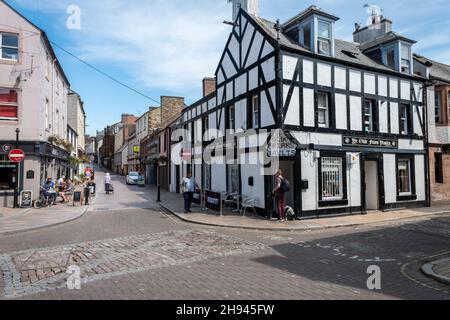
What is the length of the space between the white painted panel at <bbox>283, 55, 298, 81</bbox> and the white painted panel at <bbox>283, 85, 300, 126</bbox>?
1.65 feet

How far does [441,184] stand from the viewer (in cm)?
1764

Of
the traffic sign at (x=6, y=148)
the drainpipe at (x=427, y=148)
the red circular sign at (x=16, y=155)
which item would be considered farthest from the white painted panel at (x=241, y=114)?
the traffic sign at (x=6, y=148)

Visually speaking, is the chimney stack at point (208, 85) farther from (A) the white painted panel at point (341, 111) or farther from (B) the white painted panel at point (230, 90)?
(A) the white painted panel at point (341, 111)

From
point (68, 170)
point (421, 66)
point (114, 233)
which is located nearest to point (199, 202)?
point (114, 233)

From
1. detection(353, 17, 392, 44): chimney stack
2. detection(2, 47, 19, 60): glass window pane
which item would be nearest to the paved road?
detection(2, 47, 19, 60): glass window pane

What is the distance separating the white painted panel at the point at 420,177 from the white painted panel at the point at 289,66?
9.10m

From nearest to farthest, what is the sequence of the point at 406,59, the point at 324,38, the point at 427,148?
A: the point at 324,38 < the point at 406,59 < the point at 427,148

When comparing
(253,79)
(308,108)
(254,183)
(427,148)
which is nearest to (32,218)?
(254,183)

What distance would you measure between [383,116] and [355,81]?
2547 millimetres

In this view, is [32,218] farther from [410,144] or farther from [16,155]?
[410,144]

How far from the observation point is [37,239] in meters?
9.22

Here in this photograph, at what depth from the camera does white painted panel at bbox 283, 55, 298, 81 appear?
13060 mm

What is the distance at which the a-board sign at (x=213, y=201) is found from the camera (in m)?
14.2

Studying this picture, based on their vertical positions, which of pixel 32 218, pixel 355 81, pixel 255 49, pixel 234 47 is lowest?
pixel 32 218
